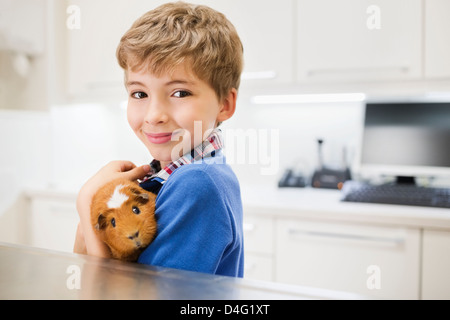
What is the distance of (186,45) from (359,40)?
1.20 meters

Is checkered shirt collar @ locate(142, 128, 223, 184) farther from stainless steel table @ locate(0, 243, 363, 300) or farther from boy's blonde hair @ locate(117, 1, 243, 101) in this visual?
stainless steel table @ locate(0, 243, 363, 300)

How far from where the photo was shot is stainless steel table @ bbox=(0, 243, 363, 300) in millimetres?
309

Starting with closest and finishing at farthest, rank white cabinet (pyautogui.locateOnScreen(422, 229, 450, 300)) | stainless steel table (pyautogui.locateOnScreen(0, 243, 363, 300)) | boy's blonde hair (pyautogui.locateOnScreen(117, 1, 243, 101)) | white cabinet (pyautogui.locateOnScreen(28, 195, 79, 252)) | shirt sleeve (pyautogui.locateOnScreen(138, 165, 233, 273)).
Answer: stainless steel table (pyautogui.locateOnScreen(0, 243, 363, 300)), shirt sleeve (pyautogui.locateOnScreen(138, 165, 233, 273)), boy's blonde hair (pyautogui.locateOnScreen(117, 1, 243, 101)), white cabinet (pyautogui.locateOnScreen(422, 229, 450, 300)), white cabinet (pyautogui.locateOnScreen(28, 195, 79, 252))

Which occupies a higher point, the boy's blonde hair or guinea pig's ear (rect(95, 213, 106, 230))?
the boy's blonde hair

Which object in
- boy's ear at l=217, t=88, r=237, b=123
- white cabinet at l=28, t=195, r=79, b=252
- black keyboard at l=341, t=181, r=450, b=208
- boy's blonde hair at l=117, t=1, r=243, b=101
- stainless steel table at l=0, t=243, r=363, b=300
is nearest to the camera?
stainless steel table at l=0, t=243, r=363, b=300

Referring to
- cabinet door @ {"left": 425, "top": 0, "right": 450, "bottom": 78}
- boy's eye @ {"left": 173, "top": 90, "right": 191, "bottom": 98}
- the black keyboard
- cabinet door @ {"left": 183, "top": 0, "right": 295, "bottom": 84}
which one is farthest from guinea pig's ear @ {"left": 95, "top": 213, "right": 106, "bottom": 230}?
cabinet door @ {"left": 425, "top": 0, "right": 450, "bottom": 78}

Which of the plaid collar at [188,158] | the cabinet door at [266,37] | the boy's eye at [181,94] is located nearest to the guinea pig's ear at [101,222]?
the plaid collar at [188,158]

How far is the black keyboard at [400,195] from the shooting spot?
57.3 inches

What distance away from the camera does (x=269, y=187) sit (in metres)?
2.02

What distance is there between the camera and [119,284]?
329mm

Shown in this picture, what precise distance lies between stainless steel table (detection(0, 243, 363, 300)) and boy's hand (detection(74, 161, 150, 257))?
0.19 meters

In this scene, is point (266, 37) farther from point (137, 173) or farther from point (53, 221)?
point (53, 221)

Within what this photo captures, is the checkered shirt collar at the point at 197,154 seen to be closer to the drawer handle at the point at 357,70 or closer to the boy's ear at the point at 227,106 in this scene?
the boy's ear at the point at 227,106

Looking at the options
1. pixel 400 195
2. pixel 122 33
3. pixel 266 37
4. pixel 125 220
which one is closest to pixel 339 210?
pixel 400 195
